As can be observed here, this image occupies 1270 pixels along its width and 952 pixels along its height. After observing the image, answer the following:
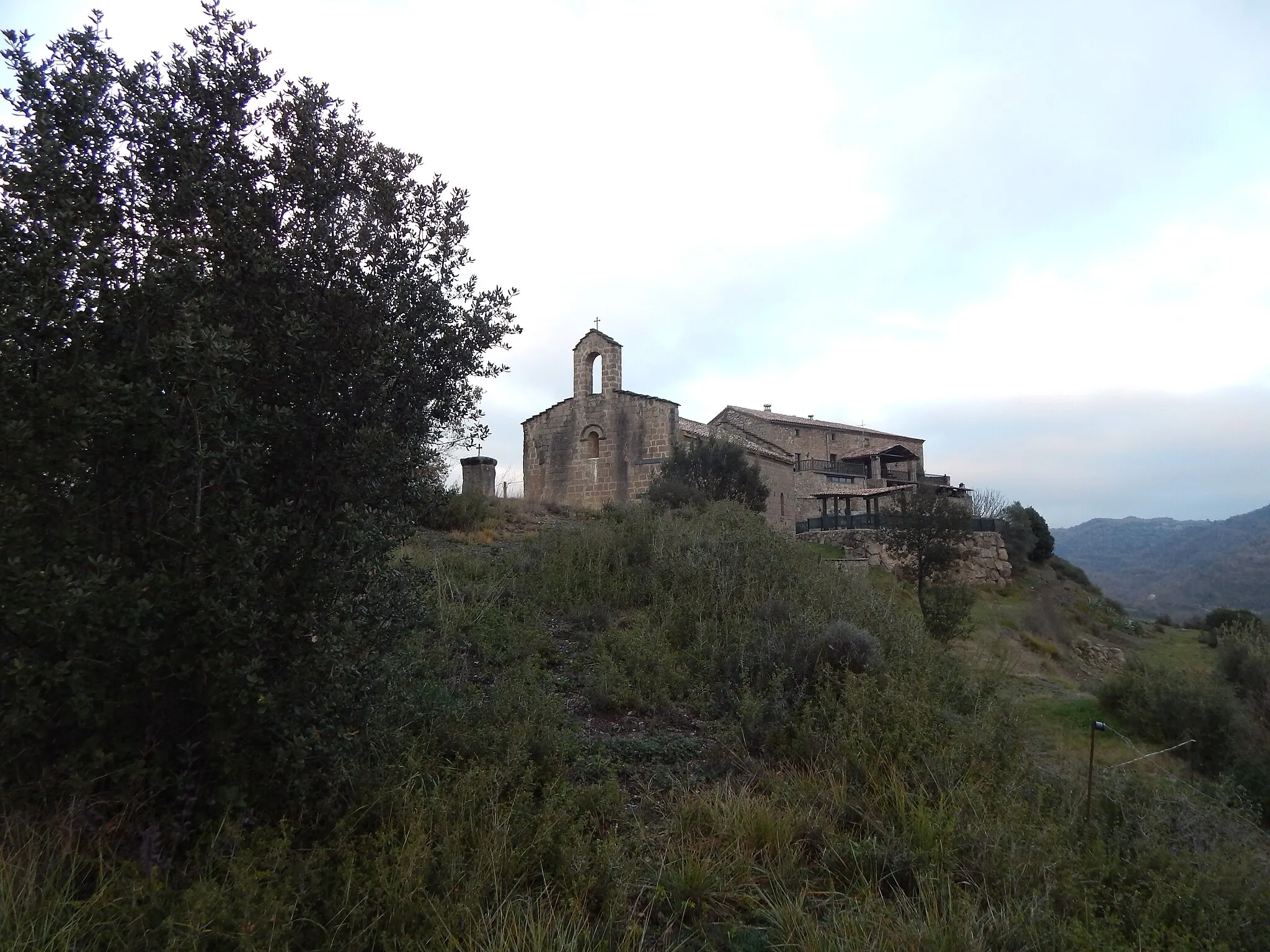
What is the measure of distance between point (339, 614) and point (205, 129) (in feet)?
8.19

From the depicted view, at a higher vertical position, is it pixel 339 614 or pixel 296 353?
pixel 296 353

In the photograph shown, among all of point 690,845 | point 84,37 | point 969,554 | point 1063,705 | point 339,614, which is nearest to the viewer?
point 84,37

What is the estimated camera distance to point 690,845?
13.6ft

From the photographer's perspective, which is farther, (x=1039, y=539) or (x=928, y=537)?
(x=1039, y=539)

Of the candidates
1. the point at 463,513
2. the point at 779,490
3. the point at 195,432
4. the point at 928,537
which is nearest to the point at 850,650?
the point at 195,432

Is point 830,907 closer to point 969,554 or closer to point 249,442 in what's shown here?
point 249,442

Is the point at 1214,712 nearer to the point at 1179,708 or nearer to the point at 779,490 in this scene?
the point at 1179,708

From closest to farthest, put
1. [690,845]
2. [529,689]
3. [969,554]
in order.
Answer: [690,845] < [529,689] < [969,554]

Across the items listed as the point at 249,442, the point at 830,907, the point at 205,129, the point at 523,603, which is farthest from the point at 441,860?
the point at 523,603

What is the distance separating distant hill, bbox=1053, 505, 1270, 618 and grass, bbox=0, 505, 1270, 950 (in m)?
34.9

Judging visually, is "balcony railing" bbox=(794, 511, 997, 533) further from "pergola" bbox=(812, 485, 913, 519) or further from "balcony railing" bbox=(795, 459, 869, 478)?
"balcony railing" bbox=(795, 459, 869, 478)

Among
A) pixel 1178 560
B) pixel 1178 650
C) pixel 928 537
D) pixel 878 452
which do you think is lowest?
pixel 1178 650

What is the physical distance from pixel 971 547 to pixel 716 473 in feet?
27.6

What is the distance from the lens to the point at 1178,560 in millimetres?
72438
